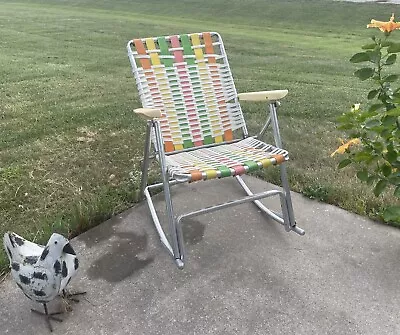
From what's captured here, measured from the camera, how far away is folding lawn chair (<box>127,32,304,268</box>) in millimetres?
2926

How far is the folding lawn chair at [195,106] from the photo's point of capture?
2926 millimetres

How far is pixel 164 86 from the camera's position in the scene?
11.0ft

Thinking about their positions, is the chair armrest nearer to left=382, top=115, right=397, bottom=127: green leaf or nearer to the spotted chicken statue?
left=382, top=115, right=397, bottom=127: green leaf

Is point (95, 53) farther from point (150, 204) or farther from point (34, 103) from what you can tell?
point (150, 204)

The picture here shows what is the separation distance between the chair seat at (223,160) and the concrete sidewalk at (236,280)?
0.41m

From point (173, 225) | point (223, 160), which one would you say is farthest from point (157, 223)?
point (223, 160)

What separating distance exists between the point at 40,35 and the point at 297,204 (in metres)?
8.22

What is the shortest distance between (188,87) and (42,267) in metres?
1.72

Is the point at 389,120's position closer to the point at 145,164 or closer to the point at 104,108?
the point at 145,164

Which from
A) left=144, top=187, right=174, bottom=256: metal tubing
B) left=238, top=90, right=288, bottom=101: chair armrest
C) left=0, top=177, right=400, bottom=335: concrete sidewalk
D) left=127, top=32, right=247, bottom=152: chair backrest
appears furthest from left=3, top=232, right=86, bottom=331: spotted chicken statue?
left=238, top=90, right=288, bottom=101: chair armrest

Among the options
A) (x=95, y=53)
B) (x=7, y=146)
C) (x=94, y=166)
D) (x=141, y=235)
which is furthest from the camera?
(x=95, y=53)

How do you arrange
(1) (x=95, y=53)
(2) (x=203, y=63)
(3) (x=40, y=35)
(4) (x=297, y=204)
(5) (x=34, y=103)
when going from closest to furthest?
(4) (x=297, y=204) < (2) (x=203, y=63) < (5) (x=34, y=103) < (1) (x=95, y=53) < (3) (x=40, y=35)

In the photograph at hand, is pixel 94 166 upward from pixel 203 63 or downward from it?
downward

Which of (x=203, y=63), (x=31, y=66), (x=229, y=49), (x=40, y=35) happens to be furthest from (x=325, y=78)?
(x=40, y=35)
